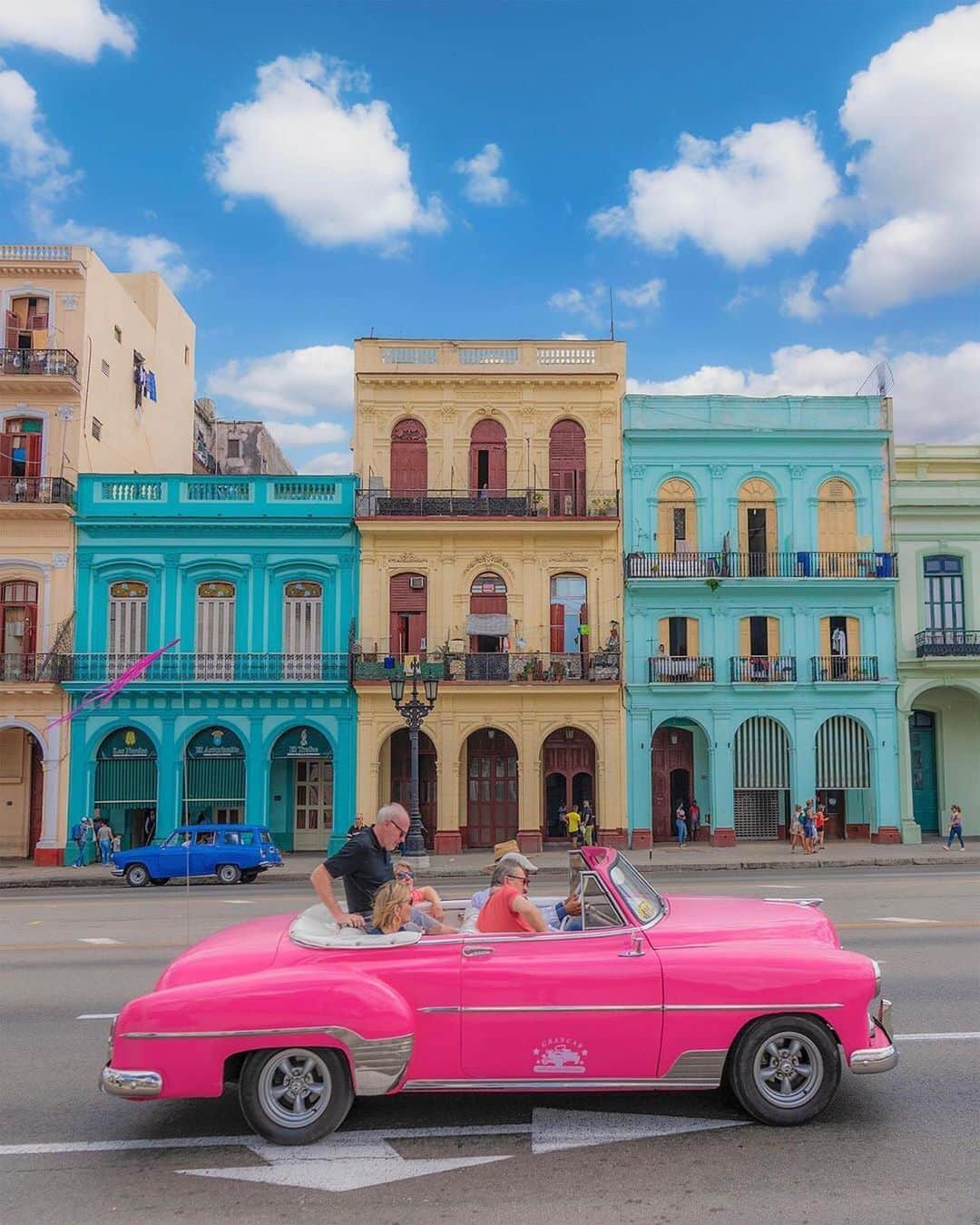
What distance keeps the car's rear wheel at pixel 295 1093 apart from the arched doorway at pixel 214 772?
75.6 feet

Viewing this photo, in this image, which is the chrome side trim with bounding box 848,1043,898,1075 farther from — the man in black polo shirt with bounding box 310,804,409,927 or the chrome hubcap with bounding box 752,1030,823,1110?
the man in black polo shirt with bounding box 310,804,409,927

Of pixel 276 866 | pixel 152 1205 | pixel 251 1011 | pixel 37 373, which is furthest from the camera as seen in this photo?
pixel 37 373

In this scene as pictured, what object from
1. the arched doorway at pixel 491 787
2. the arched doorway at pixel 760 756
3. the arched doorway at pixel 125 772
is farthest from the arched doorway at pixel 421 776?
the arched doorway at pixel 760 756

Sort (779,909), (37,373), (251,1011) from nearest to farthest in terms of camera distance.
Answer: (251,1011) → (779,909) → (37,373)

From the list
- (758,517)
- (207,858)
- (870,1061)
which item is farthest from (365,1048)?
(758,517)

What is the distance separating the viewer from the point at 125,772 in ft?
92.4

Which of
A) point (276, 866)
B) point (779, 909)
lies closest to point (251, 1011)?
point (779, 909)

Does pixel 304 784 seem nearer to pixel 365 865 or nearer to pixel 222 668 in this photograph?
pixel 222 668

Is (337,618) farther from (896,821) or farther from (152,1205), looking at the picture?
(152,1205)

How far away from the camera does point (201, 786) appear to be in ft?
92.9

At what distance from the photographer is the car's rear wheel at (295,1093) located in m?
5.77

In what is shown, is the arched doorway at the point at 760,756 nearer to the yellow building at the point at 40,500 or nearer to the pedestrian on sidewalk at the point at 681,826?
the pedestrian on sidewalk at the point at 681,826

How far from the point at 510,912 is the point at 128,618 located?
2396cm

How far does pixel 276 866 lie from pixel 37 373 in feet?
46.9
